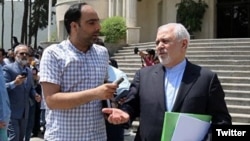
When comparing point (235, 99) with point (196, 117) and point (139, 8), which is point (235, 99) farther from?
point (139, 8)

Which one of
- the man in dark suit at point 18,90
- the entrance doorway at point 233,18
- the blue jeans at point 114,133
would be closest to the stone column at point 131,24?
the entrance doorway at point 233,18

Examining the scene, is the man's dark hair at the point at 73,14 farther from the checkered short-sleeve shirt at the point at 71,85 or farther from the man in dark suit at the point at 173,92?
the man in dark suit at the point at 173,92

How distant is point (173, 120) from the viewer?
3.10 m

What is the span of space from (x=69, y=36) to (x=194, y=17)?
20195 mm

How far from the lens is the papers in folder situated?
10.0 ft

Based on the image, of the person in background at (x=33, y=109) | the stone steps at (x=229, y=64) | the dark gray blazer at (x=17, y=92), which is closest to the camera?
the dark gray blazer at (x=17, y=92)

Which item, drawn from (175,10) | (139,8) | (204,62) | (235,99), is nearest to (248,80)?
(235,99)

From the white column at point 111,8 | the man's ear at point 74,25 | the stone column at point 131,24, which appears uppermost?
the white column at point 111,8

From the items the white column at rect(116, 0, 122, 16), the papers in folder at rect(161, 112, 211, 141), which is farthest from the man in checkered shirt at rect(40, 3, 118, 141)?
the white column at rect(116, 0, 122, 16)

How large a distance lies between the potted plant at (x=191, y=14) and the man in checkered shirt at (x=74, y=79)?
19.9 meters

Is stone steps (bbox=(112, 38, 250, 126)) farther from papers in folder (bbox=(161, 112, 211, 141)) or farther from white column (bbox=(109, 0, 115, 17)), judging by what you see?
papers in folder (bbox=(161, 112, 211, 141))

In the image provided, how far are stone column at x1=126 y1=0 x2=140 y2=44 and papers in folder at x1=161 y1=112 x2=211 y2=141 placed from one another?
1979 centimetres

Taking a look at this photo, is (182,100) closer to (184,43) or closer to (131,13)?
(184,43)

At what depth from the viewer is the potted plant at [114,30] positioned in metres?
21.9
